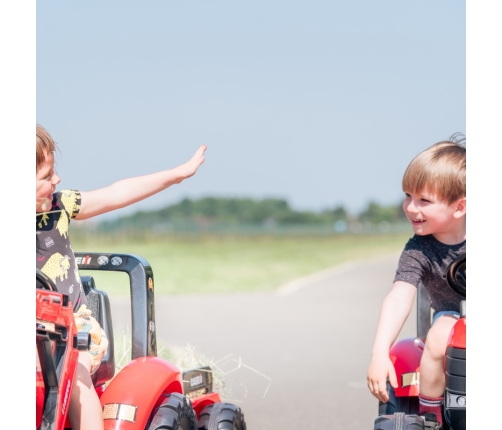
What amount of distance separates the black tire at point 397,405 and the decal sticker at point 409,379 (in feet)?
0.19

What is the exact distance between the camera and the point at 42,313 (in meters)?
2.41

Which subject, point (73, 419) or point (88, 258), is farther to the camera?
point (88, 258)

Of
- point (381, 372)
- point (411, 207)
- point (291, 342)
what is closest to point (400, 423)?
point (381, 372)

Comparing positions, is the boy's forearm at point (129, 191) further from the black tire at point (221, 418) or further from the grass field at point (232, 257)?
the grass field at point (232, 257)

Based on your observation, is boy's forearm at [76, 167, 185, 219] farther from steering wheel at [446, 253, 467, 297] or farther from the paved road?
the paved road

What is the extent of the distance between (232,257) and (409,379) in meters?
25.2

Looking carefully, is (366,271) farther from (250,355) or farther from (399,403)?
(399,403)

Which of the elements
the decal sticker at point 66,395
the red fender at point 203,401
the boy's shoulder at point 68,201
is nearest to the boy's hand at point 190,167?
the boy's shoulder at point 68,201

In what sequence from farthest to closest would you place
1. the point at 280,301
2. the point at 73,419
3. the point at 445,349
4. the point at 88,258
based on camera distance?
the point at 280,301, the point at 88,258, the point at 445,349, the point at 73,419

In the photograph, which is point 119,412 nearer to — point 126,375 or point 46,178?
point 126,375

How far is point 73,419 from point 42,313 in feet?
1.85

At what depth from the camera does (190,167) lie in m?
3.33
